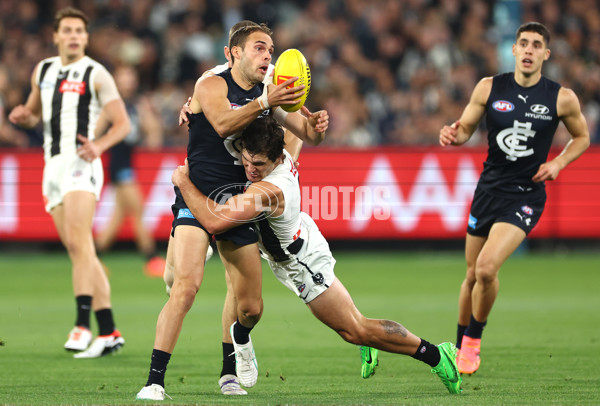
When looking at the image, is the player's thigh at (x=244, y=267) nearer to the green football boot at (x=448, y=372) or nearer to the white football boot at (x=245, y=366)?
the white football boot at (x=245, y=366)

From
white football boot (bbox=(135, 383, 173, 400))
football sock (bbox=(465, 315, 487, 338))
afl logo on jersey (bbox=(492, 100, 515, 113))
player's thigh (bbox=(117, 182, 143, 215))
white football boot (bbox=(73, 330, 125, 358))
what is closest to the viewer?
white football boot (bbox=(135, 383, 173, 400))

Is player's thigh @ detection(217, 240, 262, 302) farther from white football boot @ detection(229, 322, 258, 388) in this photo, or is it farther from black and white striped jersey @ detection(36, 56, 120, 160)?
black and white striped jersey @ detection(36, 56, 120, 160)

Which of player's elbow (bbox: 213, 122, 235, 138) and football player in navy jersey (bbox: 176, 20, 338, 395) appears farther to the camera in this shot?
football player in navy jersey (bbox: 176, 20, 338, 395)

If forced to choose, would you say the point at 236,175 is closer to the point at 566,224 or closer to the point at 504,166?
the point at 504,166

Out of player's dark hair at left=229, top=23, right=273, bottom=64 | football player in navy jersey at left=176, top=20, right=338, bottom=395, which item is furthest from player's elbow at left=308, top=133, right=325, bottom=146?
player's dark hair at left=229, top=23, right=273, bottom=64

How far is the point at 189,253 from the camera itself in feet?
Result: 20.9

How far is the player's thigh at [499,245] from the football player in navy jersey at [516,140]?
6 centimetres

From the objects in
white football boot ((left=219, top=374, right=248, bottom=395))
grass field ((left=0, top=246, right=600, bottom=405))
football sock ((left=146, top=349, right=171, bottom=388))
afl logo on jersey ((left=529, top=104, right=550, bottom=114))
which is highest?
afl logo on jersey ((left=529, top=104, right=550, bottom=114))

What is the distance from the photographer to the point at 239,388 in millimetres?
6699

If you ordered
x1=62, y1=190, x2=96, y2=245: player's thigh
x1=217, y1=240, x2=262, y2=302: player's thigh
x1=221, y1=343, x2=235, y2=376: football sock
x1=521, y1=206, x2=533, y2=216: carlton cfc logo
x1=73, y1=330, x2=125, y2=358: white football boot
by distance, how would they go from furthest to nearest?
x1=62, y1=190, x2=96, y2=245: player's thigh → x1=73, y1=330, x2=125, y2=358: white football boot → x1=521, y1=206, x2=533, y2=216: carlton cfc logo → x1=221, y1=343, x2=235, y2=376: football sock → x1=217, y1=240, x2=262, y2=302: player's thigh

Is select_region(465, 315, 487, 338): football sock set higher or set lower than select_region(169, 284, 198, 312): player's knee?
lower

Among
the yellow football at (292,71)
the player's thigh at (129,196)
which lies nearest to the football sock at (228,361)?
the yellow football at (292,71)

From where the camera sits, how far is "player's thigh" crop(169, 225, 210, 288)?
6.33m

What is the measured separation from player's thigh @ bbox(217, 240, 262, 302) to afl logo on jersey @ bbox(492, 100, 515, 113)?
2.72 metres
